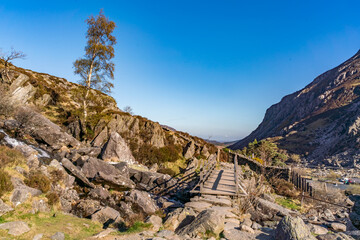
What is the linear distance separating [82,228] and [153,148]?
16035 mm

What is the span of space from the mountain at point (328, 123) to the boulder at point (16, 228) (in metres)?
75.3

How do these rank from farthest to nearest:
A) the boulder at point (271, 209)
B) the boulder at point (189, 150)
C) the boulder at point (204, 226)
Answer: the boulder at point (189, 150)
the boulder at point (271, 209)
the boulder at point (204, 226)

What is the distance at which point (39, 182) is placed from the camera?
9.98m

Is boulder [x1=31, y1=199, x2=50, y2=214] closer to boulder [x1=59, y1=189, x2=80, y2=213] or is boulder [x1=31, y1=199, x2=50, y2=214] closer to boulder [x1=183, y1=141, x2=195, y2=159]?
boulder [x1=59, y1=189, x2=80, y2=213]

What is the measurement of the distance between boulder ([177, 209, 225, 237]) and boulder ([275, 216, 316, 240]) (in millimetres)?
1905

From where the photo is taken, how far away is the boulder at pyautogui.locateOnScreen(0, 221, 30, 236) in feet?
18.4

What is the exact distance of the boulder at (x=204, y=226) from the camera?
6.67 metres

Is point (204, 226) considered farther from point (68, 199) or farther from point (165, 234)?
point (68, 199)

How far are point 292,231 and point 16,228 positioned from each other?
824 cm

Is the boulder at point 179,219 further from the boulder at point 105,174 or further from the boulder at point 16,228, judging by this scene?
the boulder at point 105,174

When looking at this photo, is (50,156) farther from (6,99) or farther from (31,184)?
(6,99)

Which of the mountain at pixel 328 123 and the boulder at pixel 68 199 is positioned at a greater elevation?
the mountain at pixel 328 123

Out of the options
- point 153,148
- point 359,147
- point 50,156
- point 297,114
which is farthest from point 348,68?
point 50,156

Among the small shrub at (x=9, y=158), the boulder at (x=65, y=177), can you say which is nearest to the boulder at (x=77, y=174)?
the boulder at (x=65, y=177)
